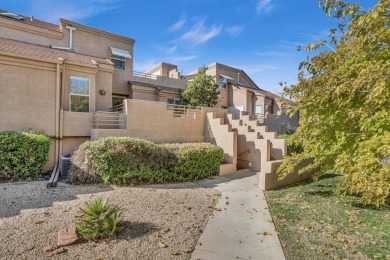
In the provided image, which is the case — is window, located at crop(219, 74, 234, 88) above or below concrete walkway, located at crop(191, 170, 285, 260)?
above

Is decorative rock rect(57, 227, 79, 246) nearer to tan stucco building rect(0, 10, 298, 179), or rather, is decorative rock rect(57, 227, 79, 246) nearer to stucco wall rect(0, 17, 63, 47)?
tan stucco building rect(0, 10, 298, 179)

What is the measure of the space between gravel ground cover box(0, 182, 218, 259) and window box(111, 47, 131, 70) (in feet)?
35.1

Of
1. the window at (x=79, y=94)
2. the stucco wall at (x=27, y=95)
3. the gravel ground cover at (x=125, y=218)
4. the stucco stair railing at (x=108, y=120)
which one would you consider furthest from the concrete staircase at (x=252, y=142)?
the stucco wall at (x=27, y=95)

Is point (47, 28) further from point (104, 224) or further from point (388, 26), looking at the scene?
point (388, 26)

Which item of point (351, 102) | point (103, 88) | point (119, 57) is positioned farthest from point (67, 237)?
point (119, 57)

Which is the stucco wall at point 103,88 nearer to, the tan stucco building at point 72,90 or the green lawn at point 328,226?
the tan stucco building at point 72,90

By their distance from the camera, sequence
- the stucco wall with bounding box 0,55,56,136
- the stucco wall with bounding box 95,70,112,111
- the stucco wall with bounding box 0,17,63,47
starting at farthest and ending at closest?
1. the stucco wall with bounding box 95,70,112,111
2. the stucco wall with bounding box 0,17,63,47
3. the stucco wall with bounding box 0,55,56,136

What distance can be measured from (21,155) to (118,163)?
3737 mm

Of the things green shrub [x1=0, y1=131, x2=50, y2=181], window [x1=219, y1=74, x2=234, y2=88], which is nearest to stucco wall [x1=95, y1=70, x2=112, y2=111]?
green shrub [x1=0, y1=131, x2=50, y2=181]

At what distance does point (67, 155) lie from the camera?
1045 cm

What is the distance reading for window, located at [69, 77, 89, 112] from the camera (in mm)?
11695

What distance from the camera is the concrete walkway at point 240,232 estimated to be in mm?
3979

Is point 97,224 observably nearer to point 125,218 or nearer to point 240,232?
point 125,218

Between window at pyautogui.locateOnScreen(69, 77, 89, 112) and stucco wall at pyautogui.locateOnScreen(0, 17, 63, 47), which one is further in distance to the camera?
stucco wall at pyautogui.locateOnScreen(0, 17, 63, 47)
